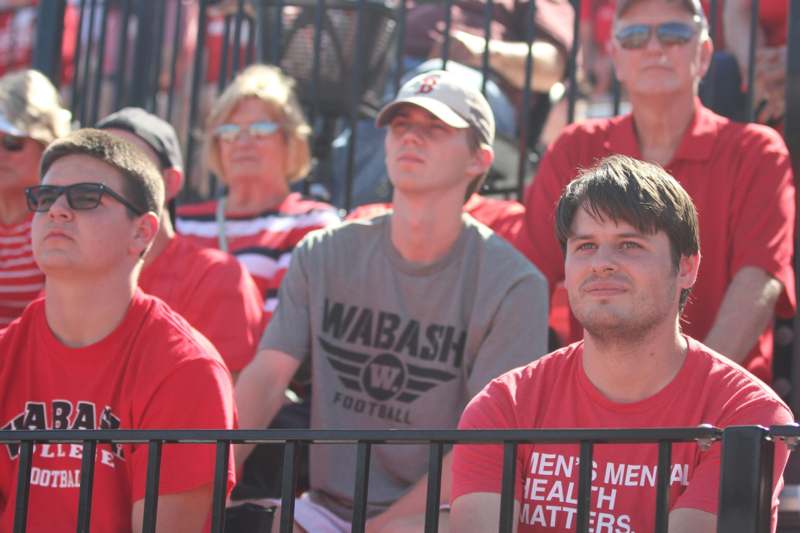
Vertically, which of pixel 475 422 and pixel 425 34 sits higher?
pixel 425 34

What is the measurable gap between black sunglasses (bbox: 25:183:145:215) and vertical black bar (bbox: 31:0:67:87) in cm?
273

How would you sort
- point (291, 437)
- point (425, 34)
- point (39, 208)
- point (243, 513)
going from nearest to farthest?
point (291, 437) → point (243, 513) → point (39, 208) → point (425, 34)

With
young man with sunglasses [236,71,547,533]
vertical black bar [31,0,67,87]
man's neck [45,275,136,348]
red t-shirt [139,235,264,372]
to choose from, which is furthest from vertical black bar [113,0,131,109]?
man's neck [45,275,136,348]

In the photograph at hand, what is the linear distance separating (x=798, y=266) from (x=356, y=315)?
1511mm

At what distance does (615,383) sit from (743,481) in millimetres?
771

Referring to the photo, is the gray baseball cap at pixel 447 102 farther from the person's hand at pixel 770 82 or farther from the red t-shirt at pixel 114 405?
the person's hand at pixel 770 82

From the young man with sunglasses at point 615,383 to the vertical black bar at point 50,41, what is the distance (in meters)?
3.90

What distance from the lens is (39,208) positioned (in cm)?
378

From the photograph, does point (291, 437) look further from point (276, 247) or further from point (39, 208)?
point (276, 247)

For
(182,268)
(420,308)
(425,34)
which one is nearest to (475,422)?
(420,308)

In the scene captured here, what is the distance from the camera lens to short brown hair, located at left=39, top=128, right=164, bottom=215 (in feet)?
12.6

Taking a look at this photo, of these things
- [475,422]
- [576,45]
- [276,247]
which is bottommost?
[475,422]

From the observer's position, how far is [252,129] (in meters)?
5.48


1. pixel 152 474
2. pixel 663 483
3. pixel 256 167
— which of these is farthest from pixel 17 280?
pixel 663 483
